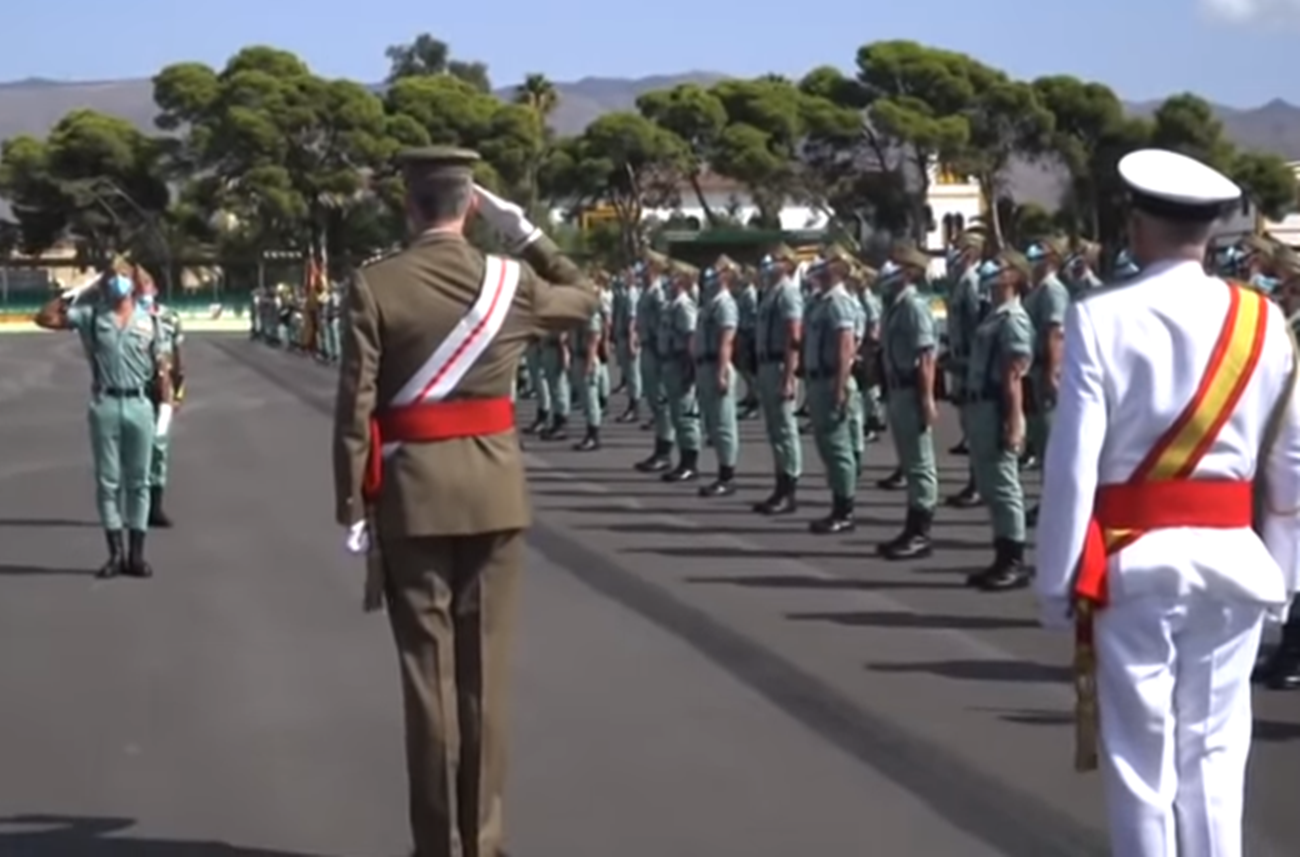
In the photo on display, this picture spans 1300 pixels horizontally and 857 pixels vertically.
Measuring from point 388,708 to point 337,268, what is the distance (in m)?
73.7

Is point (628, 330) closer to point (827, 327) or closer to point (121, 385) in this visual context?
point (827, 327)

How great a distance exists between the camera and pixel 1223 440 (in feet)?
18.7

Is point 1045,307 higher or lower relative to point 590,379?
higher

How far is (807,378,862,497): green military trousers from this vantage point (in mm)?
16000

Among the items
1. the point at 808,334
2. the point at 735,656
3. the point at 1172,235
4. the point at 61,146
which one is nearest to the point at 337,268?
the point at 61,146

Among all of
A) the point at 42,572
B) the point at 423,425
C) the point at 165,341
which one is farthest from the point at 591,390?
the point at 423,425

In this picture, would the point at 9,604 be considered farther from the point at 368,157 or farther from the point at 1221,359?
the point at 368,157

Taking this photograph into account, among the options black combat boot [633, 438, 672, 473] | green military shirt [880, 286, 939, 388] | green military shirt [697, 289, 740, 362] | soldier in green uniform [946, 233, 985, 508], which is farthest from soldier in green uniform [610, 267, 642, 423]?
green military shirt [880, 286, 939, 388]

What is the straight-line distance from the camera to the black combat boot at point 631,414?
28.8 meters

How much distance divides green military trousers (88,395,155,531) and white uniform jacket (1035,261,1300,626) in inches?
349

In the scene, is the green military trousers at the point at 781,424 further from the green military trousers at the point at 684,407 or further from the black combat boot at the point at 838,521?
the green military trousers at the point at 684,407

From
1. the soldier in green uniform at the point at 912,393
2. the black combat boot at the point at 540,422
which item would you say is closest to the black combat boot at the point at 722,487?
the soldier in green uniform at the point at 912,393

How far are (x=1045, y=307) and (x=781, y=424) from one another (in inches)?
92.5

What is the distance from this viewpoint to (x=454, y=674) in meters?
7.09
